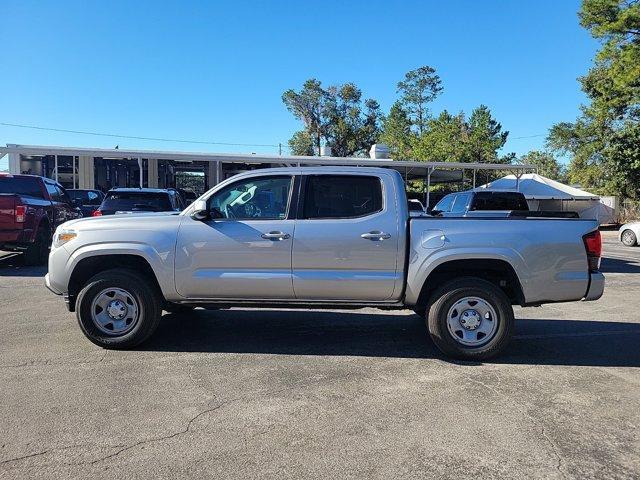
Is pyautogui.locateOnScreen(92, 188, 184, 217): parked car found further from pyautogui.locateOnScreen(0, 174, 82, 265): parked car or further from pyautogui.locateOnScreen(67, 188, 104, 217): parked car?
pyautogui.locateOnScreen(67, 188, 104, 217): parked car

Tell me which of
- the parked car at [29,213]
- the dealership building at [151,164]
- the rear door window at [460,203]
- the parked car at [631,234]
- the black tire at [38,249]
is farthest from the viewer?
the dealership building at [151,164]

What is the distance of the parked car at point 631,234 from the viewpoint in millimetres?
19547

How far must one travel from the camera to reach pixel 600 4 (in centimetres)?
2845

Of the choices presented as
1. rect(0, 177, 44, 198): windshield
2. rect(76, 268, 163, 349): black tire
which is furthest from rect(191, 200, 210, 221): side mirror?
rect(0, 177, 44, 198): windshield

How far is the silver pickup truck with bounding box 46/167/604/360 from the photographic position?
5.14m

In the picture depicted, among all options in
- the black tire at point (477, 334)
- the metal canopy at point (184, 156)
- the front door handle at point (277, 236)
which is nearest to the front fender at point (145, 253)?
the front door handle at point (277, 236)

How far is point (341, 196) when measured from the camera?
5.44 meters

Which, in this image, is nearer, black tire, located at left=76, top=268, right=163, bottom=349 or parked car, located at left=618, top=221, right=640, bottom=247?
black tire, located at left=76, top=268, right=163, bottom=349

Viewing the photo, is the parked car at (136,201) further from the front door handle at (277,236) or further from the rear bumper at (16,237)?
the front door handle at (277,236)

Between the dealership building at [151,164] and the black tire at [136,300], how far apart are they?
15445mm

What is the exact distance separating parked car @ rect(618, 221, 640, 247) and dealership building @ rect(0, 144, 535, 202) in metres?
5.32

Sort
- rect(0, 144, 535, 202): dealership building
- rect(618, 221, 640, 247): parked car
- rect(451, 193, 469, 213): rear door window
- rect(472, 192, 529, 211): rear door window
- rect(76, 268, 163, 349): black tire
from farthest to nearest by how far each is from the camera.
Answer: rect(0, 144, 535, 202): dealership building, rect(618, 221, 640, 247): parked car, rect(451, 193, 469, 213): rear door window, rect(472, 192, 529, 211): rear door window, rect(76, 268, 163, 349): black tire

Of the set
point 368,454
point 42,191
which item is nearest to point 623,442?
point 368,454

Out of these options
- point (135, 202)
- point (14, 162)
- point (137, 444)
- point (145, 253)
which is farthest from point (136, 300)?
point (14, 162)
